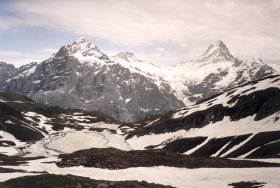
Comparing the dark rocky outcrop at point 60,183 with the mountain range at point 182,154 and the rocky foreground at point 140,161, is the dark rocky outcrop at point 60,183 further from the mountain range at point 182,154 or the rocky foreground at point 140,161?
the rocky foreground at point 140,161

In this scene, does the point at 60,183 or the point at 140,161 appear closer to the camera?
the point at 60,183

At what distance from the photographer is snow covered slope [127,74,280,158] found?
88750mm

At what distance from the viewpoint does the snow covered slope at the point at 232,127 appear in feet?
291

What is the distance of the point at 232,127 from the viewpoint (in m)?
113

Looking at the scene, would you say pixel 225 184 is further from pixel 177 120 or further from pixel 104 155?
pixel 177 120

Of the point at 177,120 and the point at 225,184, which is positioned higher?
the point at 177,120

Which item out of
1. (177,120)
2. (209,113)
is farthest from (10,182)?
(177,120)

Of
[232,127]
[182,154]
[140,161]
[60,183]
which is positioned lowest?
[60,183]

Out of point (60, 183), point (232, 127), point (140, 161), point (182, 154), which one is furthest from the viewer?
point (232, 127)

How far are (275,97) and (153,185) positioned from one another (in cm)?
7355

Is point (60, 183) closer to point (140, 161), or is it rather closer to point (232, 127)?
point (140, 161)

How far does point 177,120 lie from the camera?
14888cm

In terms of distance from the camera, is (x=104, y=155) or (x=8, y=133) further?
(x=8, y=133)

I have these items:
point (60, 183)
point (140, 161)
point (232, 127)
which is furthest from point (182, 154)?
point (232, 127)
